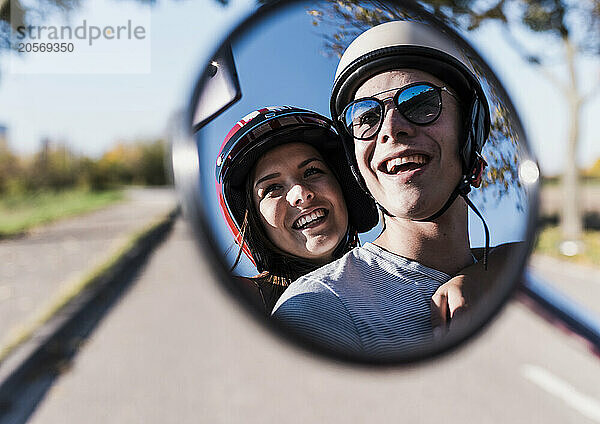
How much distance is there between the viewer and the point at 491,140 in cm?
70

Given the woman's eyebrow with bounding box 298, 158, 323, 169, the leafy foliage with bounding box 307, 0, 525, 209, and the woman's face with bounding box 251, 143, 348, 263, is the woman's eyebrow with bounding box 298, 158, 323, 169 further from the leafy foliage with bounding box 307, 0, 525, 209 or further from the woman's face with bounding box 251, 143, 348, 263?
the leafy foliage with bounding box 307, 0, 525, 209

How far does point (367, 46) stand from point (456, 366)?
4233mm

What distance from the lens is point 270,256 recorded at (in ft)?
2.09

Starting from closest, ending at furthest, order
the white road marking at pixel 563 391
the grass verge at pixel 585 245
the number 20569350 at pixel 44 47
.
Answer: the number 20569350 at pixel 44 47, the white road marking at pixel 563 391, the grass verge at pixel 585 245

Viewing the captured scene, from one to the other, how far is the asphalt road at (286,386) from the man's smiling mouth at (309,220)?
2.77m

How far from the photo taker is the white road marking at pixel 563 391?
3.88m

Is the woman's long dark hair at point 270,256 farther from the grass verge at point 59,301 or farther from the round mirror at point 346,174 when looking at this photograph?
the grass verge at point 59,301

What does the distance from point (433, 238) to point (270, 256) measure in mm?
183

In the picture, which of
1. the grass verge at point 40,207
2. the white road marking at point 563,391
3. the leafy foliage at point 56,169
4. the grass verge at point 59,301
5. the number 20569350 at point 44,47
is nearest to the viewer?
the number 20569350 at point 44,47

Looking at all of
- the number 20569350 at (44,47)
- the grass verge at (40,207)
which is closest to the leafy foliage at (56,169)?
the grass verge at (40,207)

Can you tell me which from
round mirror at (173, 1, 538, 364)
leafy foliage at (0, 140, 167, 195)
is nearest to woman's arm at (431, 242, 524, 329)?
round mirror at (173, 1, 538, 364)

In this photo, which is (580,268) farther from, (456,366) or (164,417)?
(164,417)

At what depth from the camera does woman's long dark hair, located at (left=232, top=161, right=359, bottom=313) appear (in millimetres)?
625

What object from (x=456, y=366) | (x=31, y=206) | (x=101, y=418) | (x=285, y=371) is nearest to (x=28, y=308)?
(x=101, y=418)
